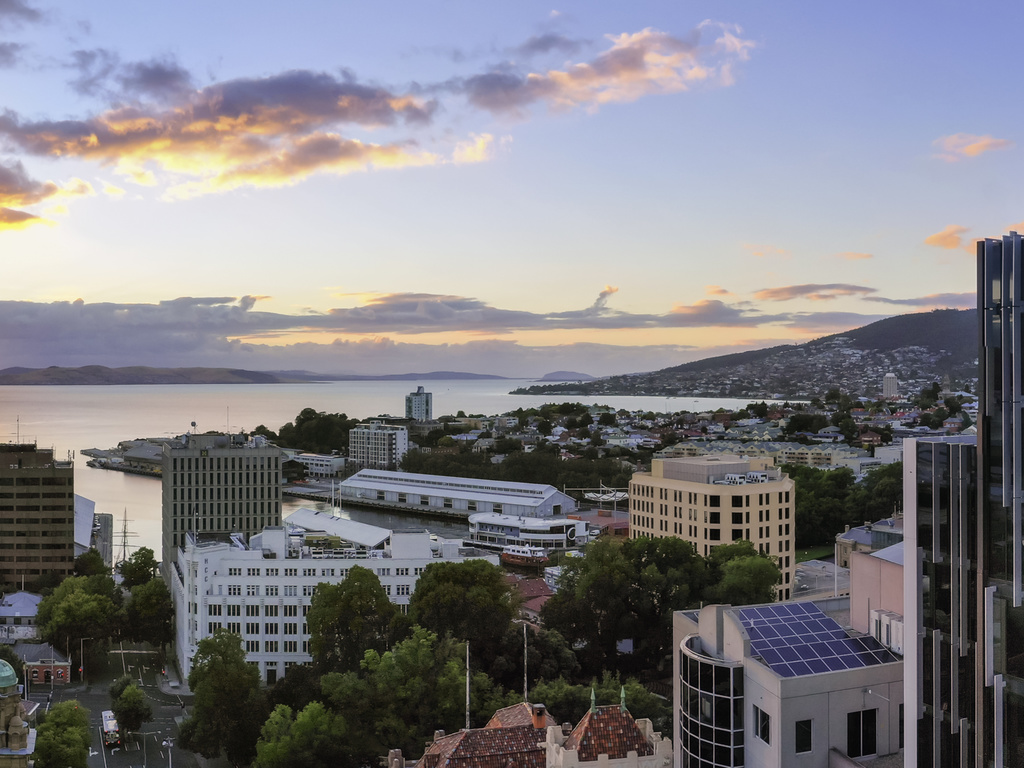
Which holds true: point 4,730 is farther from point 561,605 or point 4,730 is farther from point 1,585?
point 1,585

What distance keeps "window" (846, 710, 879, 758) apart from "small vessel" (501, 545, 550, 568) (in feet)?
181

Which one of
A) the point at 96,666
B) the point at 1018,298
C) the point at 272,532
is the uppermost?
the point at 1018,298

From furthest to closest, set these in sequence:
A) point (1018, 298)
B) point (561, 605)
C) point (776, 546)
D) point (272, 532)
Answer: point (776, 546)
point (272, 532)
point (561, 605)
point (1018, 298)

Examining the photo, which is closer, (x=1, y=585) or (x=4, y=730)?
(x=4, y=730)

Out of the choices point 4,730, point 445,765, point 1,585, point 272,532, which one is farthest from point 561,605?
point 1,585

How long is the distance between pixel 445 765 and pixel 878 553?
30.9 ft

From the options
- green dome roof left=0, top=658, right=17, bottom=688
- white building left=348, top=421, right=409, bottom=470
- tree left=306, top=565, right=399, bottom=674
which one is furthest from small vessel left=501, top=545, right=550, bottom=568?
white building left=348, top=421, right=409, bottom=470

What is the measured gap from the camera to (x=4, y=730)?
1639 cm

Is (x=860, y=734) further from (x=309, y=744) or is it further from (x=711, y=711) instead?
(x=309, y=744)

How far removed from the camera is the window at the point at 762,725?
15179 mm

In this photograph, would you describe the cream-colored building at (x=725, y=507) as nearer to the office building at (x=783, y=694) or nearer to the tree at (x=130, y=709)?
the tree at (x=130, y=709)

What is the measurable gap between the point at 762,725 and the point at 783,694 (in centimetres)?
82

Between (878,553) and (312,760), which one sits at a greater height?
(878,553)

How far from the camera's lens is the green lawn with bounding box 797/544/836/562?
66581 mm
